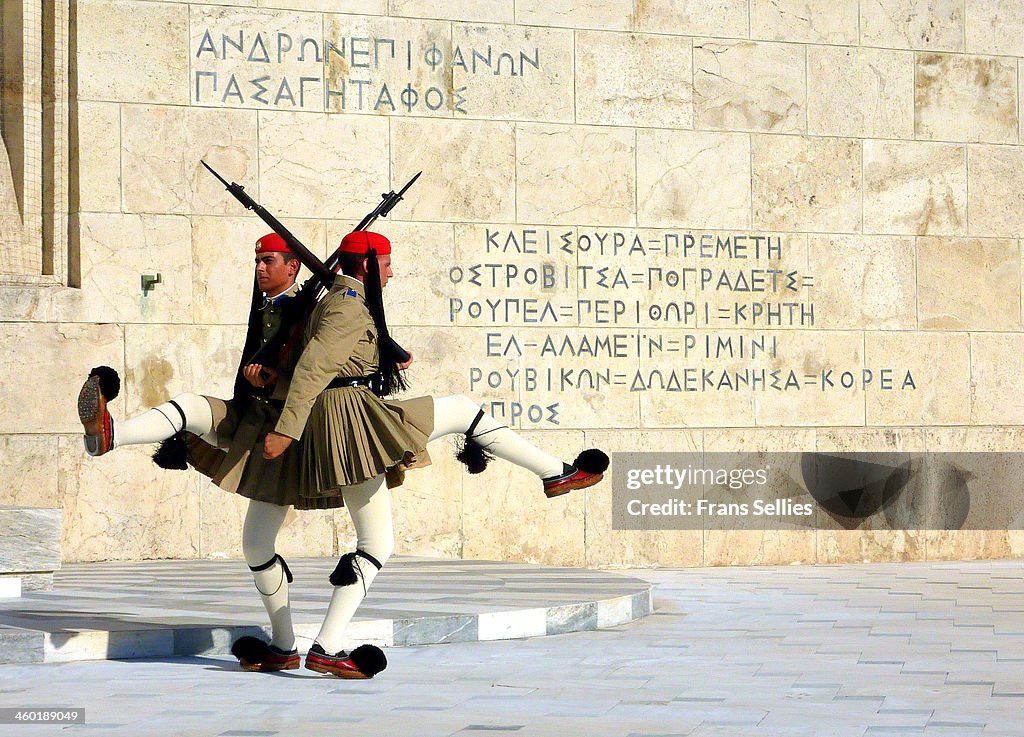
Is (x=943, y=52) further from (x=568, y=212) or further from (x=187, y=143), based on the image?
(x=187, y=143)

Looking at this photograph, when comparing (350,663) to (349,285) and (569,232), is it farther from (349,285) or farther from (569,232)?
(569,232)

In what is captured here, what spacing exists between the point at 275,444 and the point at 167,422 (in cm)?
57

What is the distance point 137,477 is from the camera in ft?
36.2

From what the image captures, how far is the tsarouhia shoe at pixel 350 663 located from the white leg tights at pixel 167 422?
100 cm

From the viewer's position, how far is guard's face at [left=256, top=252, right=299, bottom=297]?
21.8 ft

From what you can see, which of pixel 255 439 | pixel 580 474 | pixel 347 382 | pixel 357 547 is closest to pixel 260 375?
pixel 255 439

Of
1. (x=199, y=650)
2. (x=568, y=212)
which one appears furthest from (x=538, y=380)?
(x=199, y=650)

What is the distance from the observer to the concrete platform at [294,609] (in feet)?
22.9

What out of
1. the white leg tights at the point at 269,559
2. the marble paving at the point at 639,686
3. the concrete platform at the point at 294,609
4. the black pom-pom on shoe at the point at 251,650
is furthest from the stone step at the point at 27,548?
the white leg tights at the point at 269,559

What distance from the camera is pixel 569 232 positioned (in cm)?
1195

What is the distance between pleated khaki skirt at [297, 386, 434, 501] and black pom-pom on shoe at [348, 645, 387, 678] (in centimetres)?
61

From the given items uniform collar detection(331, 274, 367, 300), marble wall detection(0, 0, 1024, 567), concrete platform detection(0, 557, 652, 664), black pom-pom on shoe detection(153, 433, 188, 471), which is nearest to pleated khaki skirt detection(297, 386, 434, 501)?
uniform collar detection(331, 274, 367, 300)

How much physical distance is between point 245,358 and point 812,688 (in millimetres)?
2585

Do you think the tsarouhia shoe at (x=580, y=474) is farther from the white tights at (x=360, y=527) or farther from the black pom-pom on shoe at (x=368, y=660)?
the black pom-pom on shoe at (x=368, y=660)
